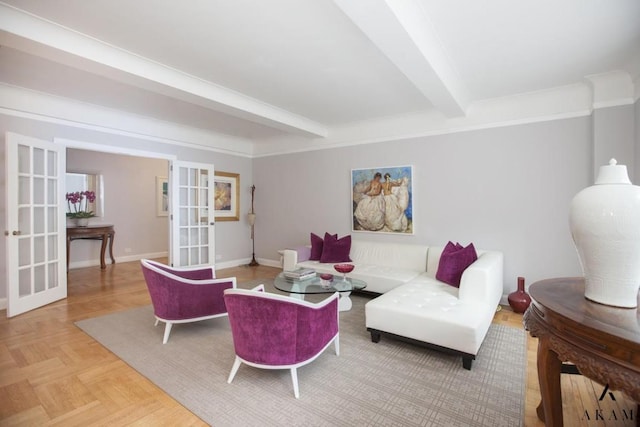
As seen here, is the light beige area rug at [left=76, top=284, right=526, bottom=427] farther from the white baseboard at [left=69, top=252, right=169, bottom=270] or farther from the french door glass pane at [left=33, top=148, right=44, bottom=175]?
the white baseboard at [left=69, top=252, right=169, bottom=270]

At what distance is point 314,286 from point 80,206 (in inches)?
232

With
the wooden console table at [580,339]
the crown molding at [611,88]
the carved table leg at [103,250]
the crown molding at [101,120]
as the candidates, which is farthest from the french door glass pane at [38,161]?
the crown molding at [611,88]

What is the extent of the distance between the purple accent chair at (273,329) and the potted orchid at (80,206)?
17.9 feet

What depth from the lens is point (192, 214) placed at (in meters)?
5.65

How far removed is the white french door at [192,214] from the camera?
535 centimetres

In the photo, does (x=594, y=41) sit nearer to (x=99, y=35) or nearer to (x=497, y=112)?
(x=497, y=112)

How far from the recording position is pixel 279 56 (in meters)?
2.84

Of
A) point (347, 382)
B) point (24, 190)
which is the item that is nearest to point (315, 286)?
point (347, 382)

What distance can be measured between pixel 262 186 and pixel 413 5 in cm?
490

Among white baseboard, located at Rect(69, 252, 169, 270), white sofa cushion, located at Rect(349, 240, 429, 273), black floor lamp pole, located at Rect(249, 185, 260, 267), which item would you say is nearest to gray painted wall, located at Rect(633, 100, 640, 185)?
white sofa cushion, located at Rect(349, 240, 429, 273)

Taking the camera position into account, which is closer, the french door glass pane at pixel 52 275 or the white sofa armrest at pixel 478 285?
the white sofa armrest at pixel 478 285

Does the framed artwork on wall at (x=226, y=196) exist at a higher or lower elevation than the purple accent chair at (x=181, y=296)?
higher

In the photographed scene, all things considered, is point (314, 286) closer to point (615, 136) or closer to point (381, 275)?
point (381, 275)

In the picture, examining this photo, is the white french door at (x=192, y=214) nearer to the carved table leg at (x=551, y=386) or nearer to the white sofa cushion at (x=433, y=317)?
the white sofa cushion at (x=433, y=317)
